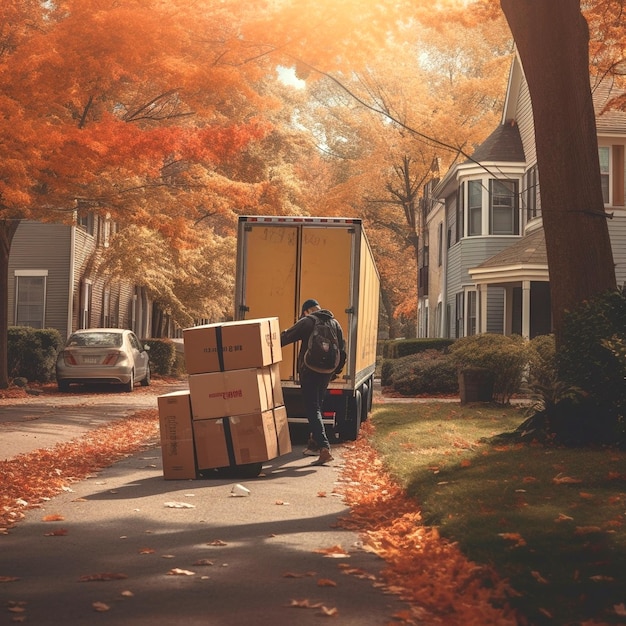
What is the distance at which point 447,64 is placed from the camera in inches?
2160

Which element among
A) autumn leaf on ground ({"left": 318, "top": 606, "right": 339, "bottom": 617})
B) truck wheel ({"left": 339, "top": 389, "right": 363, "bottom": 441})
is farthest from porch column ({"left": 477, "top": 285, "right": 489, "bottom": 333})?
autumn leaf on ground ({"left": 318, "top": 606, "right": 339, "bottom": 617})

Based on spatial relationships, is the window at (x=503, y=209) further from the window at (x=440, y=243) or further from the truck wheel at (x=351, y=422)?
the truck wheel at (x=351, y=422)

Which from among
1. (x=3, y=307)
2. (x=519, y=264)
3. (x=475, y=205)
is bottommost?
(x=3, y=307)

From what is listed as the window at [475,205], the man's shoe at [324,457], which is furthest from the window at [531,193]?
the man's shoe at [324,457]

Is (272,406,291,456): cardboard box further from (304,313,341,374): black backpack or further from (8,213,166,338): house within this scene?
(8,213,166,338): house

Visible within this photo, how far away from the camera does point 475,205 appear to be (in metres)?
33.5

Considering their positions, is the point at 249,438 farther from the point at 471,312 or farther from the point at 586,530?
the point at 471,312

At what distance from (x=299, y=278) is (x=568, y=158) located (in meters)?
3.95

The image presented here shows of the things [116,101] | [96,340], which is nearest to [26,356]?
[96,340]

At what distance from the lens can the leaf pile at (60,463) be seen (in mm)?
9711

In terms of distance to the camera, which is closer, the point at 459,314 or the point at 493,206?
the point at 493,206

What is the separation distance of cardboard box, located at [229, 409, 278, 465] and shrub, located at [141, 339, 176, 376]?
26.8 metres

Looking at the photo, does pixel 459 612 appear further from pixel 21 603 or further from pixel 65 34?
pixel 65 34

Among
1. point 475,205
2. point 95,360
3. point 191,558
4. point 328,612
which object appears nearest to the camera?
point 328,612
